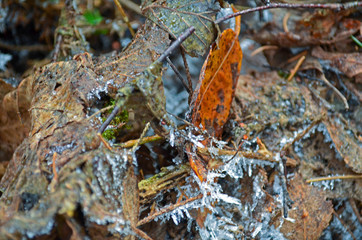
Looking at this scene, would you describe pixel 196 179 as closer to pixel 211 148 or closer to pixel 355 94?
pixel 211 148

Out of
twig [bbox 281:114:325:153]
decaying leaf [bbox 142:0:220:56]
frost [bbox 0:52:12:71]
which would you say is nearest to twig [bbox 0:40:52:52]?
frost [bbox 0:52:12:71]

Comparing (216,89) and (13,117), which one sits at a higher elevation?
(13,117)

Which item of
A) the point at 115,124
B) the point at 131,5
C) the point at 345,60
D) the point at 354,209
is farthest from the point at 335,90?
the point at 131,5

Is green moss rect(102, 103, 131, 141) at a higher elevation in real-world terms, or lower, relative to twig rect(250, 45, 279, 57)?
higher

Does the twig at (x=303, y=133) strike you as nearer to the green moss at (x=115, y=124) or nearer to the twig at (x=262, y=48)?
the twig at (x=262, y=48)

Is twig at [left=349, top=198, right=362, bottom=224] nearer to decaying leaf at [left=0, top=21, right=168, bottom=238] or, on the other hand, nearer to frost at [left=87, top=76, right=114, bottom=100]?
decaying leaf at [left=0, top=21, right=168, bottom=238]

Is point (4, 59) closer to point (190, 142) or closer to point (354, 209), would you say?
point (190, 142)

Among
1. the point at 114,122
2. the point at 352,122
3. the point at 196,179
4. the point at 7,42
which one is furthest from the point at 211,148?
the point at 7,42
